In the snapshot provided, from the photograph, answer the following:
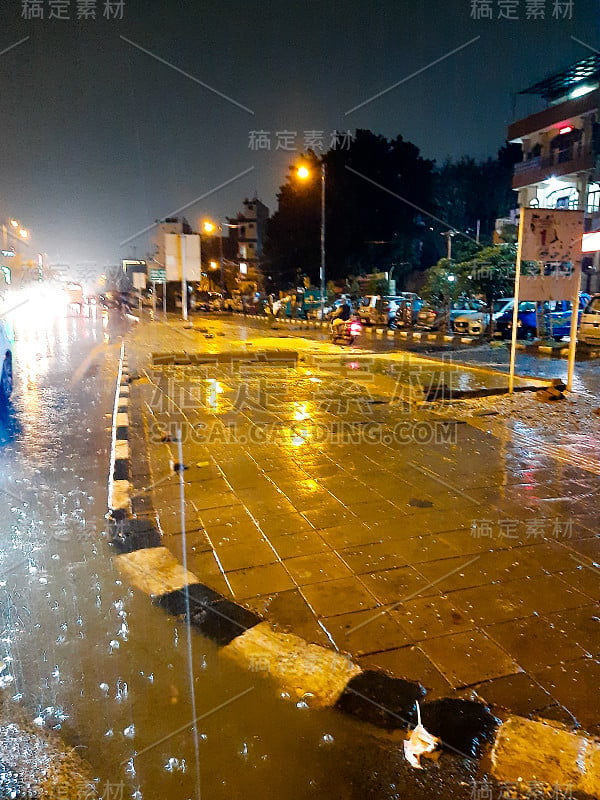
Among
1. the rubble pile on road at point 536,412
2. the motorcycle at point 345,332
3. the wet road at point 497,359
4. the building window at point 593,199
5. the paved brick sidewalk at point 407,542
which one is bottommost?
Answer: the paved brick sidewalk at point 407,542

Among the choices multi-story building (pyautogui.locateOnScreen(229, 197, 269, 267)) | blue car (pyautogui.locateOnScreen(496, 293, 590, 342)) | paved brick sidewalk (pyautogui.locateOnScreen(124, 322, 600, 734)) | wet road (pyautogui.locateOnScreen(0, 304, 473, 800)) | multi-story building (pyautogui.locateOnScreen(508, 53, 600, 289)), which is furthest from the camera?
multi-story building (pyautogui.locateOnScreen(229, 197, 269, 267))

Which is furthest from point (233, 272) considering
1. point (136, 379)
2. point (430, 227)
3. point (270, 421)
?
point (270, 421)

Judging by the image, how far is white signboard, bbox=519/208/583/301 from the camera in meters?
9.27

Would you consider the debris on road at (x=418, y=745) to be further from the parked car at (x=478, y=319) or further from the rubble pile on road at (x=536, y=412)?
the parked car at (x=478, y=319)

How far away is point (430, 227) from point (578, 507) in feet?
139

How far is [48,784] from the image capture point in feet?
8.32

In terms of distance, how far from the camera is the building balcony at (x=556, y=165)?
31547 mm

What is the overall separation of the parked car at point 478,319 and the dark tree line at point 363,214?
1913 centimetres

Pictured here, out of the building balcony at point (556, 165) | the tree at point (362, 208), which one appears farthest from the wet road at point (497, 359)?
the tree at point (362, 208)

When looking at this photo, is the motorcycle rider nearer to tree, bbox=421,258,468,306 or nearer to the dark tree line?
tree, bbox=421,258,468,306

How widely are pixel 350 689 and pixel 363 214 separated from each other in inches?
1596

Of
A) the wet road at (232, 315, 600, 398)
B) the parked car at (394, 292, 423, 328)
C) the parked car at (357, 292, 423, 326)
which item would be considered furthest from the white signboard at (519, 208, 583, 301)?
the parked car at (357, 292, 423, 326)

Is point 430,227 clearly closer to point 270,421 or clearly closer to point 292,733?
point 270,421

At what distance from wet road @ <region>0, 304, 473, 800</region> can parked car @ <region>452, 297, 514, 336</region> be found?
1951 centimetres
